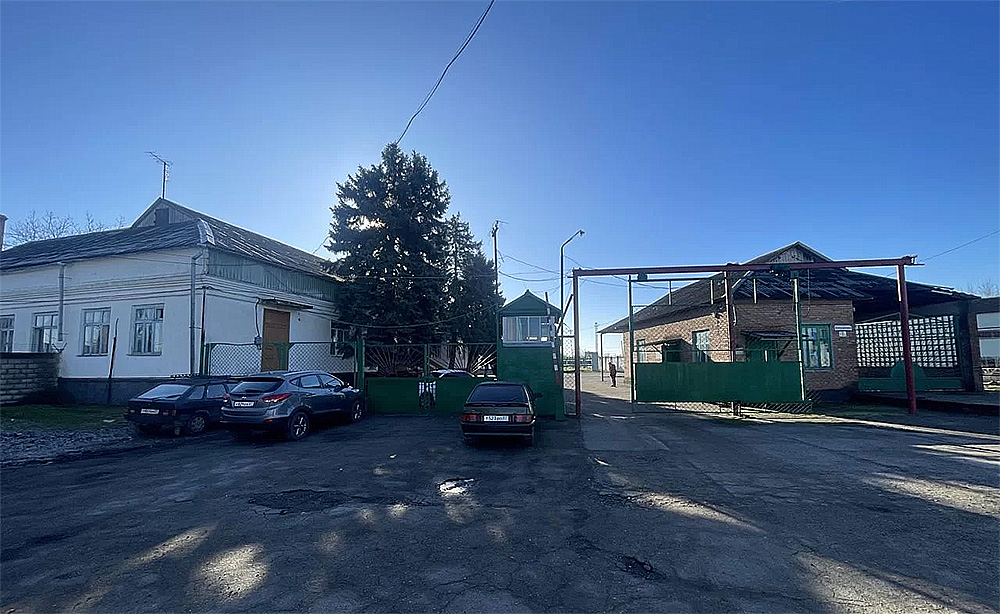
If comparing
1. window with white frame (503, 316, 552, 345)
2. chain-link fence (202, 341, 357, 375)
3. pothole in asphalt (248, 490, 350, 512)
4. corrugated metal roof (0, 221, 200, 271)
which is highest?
corrugated metal roof (0, 221, 200, 271)

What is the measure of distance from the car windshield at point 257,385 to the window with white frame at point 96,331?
12.1 m

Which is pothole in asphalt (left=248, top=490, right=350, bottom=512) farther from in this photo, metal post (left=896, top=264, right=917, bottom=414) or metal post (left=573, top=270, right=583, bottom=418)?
metal post (left=896, top=264, right=917, bottom=414)

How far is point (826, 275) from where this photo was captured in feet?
73.0

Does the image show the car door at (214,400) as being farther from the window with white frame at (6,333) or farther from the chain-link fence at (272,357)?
the window with white frame at (6,333)

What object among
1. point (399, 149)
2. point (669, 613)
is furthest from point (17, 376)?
point (669, 613)

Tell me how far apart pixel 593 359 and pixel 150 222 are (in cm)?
4802

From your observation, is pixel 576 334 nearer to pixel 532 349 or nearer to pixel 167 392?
pixel 532 349

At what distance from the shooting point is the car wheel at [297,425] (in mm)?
11625

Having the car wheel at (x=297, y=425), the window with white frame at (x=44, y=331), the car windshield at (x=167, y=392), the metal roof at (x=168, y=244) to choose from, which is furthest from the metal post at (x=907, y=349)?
the window with white frame at (x=44, y=331)

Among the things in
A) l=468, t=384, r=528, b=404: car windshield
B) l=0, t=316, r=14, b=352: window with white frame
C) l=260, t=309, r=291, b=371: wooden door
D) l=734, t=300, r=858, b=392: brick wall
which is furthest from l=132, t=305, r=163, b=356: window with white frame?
l=734, t=300, r=858, b=392: brick wall

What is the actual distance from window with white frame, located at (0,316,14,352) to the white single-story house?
5 cm

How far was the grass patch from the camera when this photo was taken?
13344 millimetres

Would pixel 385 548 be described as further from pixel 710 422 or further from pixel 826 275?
pixel 826 275

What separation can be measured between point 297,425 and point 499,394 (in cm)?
510
